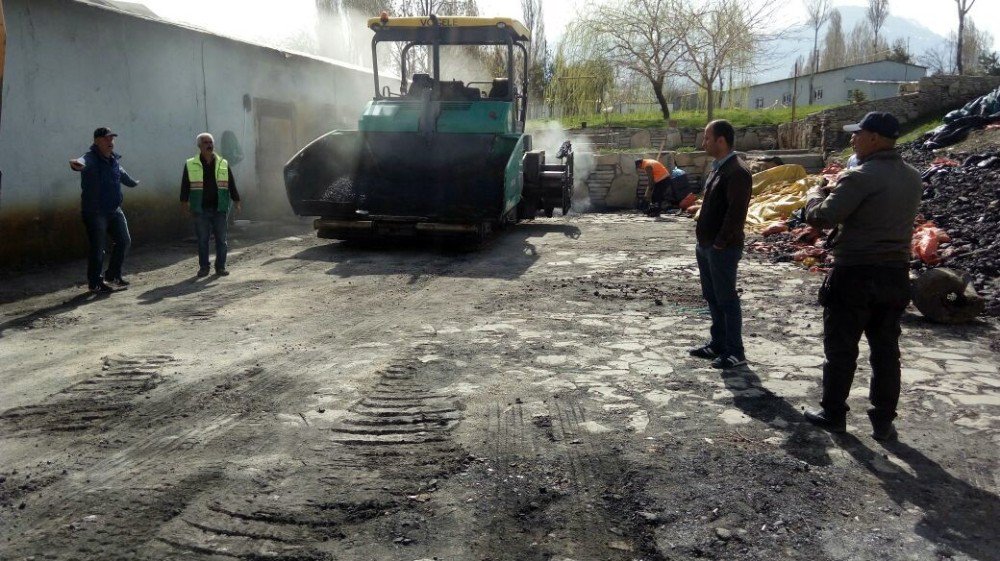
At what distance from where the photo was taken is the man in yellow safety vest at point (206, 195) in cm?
848

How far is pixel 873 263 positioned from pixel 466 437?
2.21m

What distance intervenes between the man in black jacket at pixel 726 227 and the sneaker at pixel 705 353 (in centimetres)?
7

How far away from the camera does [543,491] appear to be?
10.7 ft

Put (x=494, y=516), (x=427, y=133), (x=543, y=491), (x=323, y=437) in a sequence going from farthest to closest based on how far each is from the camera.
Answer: (x=427, y=133) → (x=323, y=437) → (x=543, y=491) → (x=494, y=516)

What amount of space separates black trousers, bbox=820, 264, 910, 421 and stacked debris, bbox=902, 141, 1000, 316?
133 inches

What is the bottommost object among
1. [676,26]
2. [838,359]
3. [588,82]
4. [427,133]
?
[838,359]

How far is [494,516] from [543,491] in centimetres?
30

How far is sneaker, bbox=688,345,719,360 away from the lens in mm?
5262

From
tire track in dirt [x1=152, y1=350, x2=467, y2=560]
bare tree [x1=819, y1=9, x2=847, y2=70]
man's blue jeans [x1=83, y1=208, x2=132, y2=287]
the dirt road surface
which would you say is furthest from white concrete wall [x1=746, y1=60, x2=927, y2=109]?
tire track in dirt [x1=152, y1=350, x2=467, y2=560]

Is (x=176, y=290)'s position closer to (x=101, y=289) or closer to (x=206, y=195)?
(x=101, y=289)

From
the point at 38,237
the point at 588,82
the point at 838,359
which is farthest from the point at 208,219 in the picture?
the point at 588,82

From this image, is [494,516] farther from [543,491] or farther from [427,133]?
[427,133]

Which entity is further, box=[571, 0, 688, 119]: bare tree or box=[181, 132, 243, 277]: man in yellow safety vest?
box=[571, 0, 688, 119]: bare tree

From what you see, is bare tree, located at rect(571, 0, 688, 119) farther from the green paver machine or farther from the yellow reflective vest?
the yellow reflective vest
